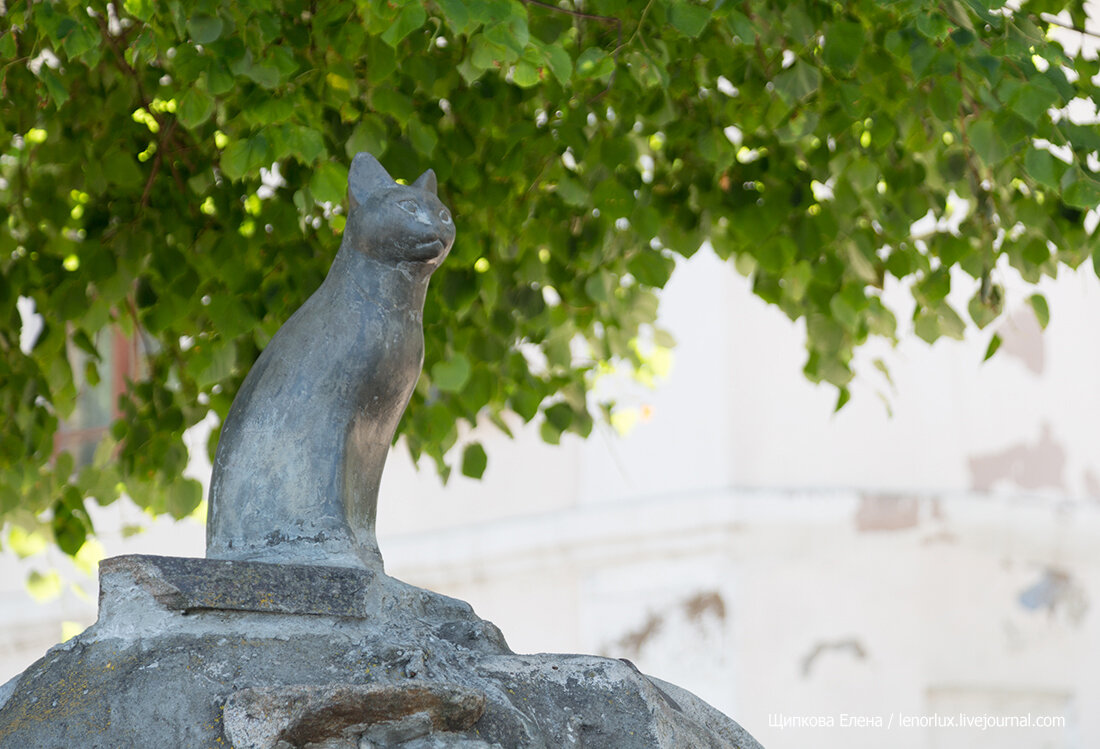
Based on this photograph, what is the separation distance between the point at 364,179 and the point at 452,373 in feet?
5.33

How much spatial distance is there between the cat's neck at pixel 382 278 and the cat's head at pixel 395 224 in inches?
0.4

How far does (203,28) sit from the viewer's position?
3.38 metres

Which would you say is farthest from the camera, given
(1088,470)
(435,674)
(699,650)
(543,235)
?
(1088,470)

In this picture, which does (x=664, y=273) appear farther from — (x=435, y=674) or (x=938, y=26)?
(x=435, y=674)

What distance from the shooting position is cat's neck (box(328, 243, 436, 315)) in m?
2.44

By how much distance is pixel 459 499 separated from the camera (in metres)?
9.30

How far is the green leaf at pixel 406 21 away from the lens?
3078 millimetres

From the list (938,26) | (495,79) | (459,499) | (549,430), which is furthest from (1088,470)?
(938,26)

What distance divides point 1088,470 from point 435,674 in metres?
7.52

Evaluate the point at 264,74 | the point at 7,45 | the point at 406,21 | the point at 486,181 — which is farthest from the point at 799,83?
the point at 7,45

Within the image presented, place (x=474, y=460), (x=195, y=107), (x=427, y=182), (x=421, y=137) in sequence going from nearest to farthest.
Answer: (x=427, y=182) < (x=195, y=107) < (x=421, y=137) < (x=474, y=460)

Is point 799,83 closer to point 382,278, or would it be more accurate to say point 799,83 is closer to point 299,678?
point 382,278

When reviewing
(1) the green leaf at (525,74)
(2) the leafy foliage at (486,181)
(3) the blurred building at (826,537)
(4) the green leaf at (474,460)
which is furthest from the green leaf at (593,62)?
(3) the blurred building at (826,537)

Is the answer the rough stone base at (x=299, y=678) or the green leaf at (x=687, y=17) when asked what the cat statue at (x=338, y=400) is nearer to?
the rough stone base at (x=299, y=678)
